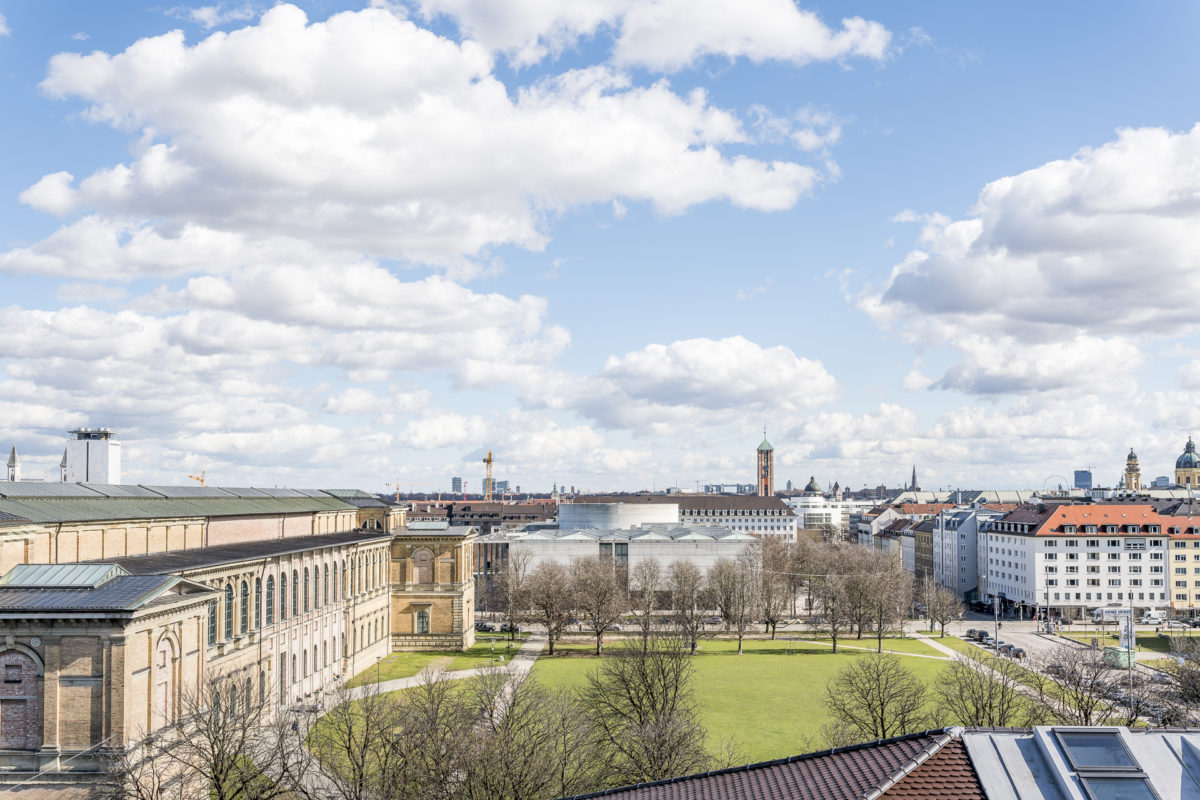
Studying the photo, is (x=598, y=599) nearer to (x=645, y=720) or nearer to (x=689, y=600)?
(x=689, y=600)

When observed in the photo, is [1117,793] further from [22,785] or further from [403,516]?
[403,516]

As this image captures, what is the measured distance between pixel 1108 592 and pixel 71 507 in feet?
442

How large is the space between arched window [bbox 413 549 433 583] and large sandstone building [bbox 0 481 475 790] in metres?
0.16

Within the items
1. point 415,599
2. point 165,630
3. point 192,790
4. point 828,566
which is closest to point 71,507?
point 165,630

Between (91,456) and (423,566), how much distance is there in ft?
122

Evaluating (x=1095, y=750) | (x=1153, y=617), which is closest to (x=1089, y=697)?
(x=1095, y=750)

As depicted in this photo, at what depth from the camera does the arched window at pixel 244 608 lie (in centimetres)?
6694

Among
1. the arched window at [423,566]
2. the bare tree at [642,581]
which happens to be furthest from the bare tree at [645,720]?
the bare tree at [642,581]

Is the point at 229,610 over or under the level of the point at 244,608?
over

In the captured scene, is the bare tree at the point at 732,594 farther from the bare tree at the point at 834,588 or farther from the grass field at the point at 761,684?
the bare tree at the point at 834,588

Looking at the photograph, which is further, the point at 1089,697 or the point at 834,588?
the point at 834,588

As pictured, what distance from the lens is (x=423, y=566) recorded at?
114250 millimetres

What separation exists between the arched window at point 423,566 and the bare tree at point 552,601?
13.0 m

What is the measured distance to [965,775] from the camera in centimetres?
2002
